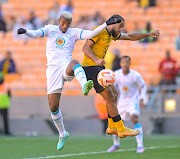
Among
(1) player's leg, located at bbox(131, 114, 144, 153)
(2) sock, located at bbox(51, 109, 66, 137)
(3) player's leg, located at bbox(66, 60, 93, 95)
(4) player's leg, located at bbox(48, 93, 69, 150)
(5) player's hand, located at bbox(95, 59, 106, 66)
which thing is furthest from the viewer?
(1) player's leg, located at bbox(131, 114, 144, 153)

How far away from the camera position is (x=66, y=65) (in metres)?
10.1

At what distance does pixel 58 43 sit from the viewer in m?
10.3

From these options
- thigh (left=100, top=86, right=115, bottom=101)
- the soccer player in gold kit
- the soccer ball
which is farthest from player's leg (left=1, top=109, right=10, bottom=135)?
the soccer ball

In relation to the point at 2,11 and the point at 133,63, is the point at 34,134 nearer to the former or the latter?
the point at 133,63

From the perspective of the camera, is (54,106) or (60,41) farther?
(54,106)

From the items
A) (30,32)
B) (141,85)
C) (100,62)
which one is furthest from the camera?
(141,85)

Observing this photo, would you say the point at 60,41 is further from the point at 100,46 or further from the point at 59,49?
the point at 100,46

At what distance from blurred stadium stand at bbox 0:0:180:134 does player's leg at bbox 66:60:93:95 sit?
8.95 meters

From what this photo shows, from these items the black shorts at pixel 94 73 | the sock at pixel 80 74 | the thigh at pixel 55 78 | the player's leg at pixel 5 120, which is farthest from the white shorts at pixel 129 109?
the player's leg at pixel 5 120

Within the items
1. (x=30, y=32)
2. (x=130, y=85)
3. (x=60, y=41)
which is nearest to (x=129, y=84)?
(x=130, y=85)

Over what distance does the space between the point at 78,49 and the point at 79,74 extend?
1274cm

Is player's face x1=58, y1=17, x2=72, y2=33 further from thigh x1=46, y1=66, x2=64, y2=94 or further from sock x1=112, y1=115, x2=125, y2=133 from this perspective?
sock x1=112, y1=115, x2=125, y2=133

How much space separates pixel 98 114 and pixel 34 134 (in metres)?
2.19

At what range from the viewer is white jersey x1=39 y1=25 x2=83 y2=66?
1022 centimetres
